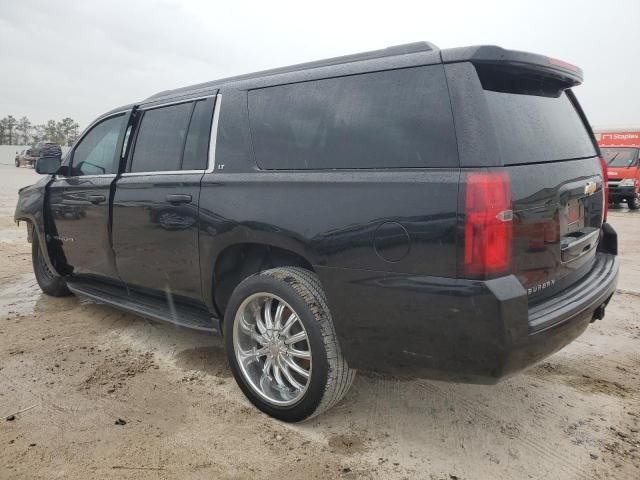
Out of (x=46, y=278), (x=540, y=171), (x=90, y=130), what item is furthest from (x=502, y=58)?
(x=46, y=278)

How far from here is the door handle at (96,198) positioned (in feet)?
12.6

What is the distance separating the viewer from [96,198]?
12.8ft

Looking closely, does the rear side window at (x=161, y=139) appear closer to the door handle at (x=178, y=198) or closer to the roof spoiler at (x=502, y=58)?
the door handle at (x=178, y=198)

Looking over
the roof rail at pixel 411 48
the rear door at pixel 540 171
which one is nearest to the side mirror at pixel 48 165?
the roof rail at pixel 411 48

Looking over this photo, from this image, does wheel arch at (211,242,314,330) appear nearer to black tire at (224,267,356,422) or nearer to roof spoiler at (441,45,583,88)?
black tire at (224,267,356,422)

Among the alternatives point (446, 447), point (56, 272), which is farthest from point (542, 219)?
point (56, 272)

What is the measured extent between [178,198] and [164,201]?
168mm

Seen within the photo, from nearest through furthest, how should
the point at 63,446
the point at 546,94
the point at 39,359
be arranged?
the point at 63,446, the point at 546,94, the point at 39,359

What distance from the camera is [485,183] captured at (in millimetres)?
2014

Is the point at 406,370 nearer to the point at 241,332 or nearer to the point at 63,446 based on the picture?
the point at 241,332

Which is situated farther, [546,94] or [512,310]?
[546,94]

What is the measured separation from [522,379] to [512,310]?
1.48 m

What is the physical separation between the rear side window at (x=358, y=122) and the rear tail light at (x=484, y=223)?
0.16 meters

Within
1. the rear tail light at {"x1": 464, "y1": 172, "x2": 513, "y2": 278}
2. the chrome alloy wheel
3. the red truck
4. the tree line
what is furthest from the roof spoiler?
the tree line
